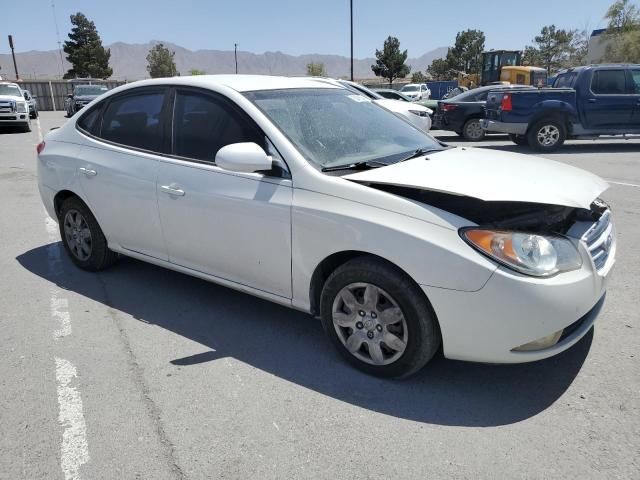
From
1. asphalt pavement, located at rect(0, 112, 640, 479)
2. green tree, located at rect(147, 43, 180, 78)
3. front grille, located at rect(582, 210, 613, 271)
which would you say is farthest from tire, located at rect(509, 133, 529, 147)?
green tree, located at rect(147, 43, 180, 78)

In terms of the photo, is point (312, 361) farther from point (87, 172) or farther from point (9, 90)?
point (9, 90)

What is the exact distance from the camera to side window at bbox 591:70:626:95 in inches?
486

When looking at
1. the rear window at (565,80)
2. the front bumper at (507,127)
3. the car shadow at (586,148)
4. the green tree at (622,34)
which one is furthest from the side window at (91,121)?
the green tree at (622,34)

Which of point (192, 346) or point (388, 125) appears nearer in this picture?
point (192, 346)

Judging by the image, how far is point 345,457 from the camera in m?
2.45

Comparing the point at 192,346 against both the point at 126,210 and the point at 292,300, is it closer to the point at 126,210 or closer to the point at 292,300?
the point at 292,300

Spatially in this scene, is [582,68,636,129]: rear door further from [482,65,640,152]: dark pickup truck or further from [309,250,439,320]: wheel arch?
[309,250,439,320]: wheel arch

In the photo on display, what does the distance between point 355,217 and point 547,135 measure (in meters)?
11.2

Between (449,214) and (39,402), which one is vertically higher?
(449,214)

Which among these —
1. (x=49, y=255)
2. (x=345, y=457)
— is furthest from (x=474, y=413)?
(x=49, y=255)

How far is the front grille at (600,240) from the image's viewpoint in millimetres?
2811

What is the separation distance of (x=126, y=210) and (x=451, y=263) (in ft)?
8.78

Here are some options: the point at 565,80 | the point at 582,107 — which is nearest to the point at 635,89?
the point at 582,107

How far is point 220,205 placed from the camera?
3455 millimetres
